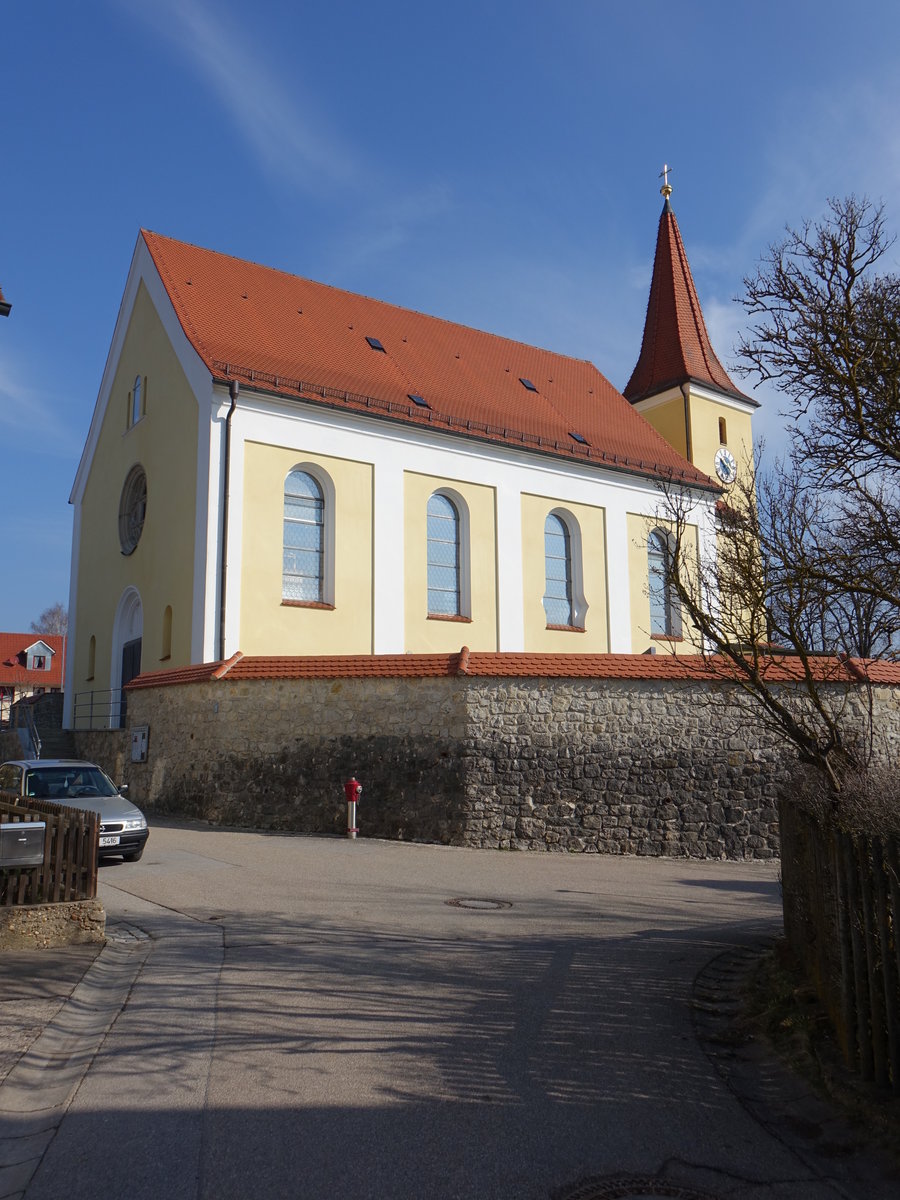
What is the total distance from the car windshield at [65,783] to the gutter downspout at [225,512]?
7371 millimetres

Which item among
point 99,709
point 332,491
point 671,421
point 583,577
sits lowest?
point 99,709

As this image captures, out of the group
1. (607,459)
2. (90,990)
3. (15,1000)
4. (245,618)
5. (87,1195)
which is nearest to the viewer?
(87,1195)

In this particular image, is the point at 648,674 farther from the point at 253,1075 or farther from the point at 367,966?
the point at 253,1075

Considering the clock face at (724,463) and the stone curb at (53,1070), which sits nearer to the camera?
the stone curb at (53,1070)

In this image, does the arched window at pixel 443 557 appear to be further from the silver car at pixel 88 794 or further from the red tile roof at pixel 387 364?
the silver car at pixel 88 794

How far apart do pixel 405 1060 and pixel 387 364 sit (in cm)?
2543

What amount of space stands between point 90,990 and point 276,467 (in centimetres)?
1810

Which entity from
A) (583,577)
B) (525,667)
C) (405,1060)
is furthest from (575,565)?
(405,1060)

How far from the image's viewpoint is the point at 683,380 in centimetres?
3669

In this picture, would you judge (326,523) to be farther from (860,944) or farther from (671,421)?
(860,944)

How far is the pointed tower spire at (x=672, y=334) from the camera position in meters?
37.4

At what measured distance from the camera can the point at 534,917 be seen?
10.0m

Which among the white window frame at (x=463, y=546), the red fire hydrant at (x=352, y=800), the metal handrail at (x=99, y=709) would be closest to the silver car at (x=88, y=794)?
the red fire hydrant at (x=352, y=800)

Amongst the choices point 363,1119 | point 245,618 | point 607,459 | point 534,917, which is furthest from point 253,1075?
point 607,459
